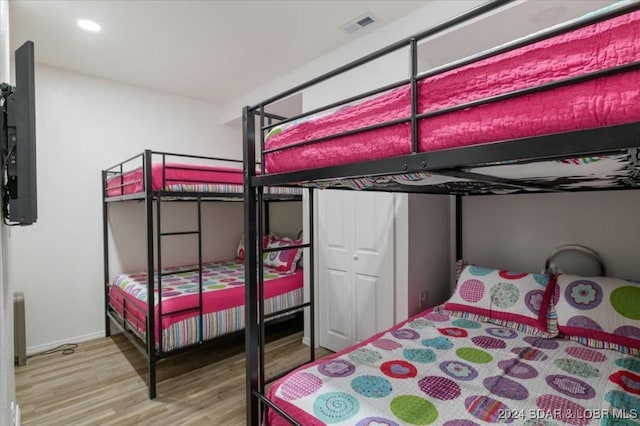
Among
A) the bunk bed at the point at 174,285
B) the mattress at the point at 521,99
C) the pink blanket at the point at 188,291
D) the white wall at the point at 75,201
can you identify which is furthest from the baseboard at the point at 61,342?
the mattress at the point at 521,99

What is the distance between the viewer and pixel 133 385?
2.36 meters

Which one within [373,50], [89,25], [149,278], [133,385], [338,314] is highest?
[89,25]

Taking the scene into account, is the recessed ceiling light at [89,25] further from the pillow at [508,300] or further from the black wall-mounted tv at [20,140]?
the pillow at [508,300]

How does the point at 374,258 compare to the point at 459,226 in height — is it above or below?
below

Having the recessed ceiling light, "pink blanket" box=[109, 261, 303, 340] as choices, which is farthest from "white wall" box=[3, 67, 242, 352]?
the recessed ceiling light

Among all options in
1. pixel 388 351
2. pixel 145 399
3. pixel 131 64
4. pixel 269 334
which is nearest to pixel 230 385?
pixel 145 399

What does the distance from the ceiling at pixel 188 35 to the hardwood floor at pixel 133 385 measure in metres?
2.43

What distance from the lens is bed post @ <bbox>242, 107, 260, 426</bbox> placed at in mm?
1552

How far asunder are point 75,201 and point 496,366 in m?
3.71

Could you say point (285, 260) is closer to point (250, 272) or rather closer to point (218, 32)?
point (250, 272)

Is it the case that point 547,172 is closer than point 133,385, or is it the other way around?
point 547,172

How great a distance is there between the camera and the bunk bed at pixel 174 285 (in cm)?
233

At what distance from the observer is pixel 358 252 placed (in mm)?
2611

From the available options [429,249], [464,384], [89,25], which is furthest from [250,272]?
[89,25]
